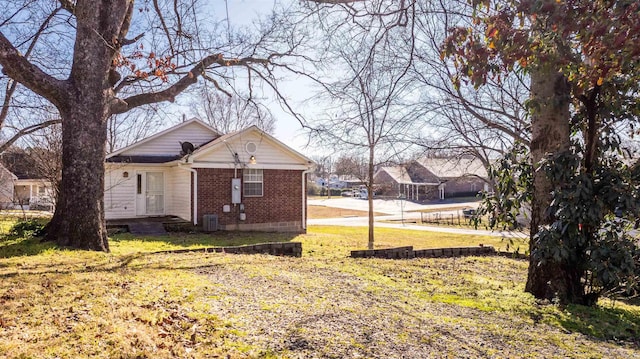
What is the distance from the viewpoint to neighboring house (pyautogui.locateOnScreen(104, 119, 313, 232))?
16.4 metres

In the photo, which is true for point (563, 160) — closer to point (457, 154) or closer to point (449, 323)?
point (449, 323)

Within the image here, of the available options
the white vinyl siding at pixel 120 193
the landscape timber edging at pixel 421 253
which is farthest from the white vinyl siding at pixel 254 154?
the landscape timber edging at pixel 421 253

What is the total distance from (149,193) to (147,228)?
318cm

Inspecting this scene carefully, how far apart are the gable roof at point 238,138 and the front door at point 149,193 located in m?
2.81

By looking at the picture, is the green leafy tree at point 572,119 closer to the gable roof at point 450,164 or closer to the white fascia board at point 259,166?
the gable roof at point 450,164

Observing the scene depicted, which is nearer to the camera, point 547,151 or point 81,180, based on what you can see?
point 547,151

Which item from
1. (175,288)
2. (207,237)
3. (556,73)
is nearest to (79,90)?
(175,288)

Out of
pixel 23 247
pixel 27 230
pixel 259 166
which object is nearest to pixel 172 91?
pixel 23 247

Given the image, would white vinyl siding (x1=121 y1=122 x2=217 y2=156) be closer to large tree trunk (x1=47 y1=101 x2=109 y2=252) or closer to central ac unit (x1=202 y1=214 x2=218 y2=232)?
central ac unit (x1=202 y1=214 x2=218 y2=232)

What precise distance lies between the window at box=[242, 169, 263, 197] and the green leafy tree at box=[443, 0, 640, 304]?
468 inches

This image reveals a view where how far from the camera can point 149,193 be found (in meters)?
18.1

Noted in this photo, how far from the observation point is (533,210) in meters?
6.26

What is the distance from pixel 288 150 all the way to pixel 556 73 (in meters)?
12.7

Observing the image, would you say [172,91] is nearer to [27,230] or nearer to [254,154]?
[27,230]
